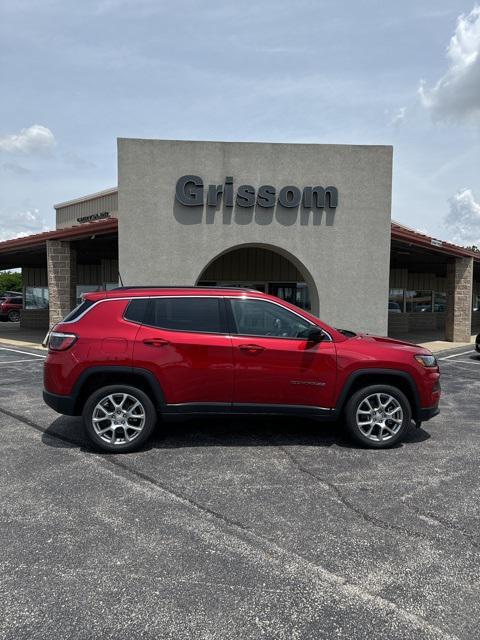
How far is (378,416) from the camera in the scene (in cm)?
551

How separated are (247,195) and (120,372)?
27.9ft

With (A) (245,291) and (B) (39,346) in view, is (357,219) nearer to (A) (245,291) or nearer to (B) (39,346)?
(A) (245,291)

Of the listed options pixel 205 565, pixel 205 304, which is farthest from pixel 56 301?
pixel 205 565

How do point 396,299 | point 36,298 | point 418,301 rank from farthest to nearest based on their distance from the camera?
point 36,298, point 418,301, point 396,299

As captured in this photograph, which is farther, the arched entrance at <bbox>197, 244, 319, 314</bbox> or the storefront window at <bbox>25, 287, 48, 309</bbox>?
the storefront window at <bbox>25, 287, 48, 309</bbox>

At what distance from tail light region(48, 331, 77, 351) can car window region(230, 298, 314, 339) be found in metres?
1.86

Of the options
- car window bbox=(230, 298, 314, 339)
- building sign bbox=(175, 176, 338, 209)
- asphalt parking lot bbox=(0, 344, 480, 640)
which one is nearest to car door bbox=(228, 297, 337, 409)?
car window bbox=(230, 298, 314, 339)

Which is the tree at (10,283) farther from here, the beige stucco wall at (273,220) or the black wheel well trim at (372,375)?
the black wheel well trim at (372,375)

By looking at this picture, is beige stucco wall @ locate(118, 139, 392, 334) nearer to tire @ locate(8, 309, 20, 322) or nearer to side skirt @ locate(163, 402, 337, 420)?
side skirt @ locate(163, 402, 337, 420)

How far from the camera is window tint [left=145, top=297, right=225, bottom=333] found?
17.8ft

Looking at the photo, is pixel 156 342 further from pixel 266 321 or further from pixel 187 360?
pixel 266 321

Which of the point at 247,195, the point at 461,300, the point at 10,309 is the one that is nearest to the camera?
the point at 247,195

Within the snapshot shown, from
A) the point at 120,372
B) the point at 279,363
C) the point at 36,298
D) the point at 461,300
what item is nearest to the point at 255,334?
the point at 279,363

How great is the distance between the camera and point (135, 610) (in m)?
2.66
